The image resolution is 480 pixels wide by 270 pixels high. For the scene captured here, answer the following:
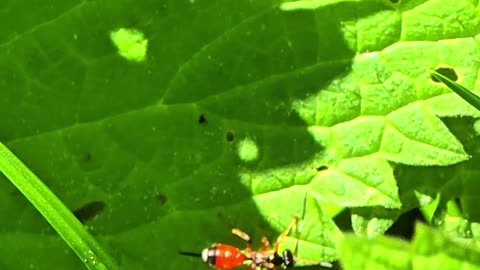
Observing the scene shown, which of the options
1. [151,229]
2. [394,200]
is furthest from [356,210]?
[151,229]

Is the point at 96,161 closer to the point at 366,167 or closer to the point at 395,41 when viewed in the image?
the point at 366,167

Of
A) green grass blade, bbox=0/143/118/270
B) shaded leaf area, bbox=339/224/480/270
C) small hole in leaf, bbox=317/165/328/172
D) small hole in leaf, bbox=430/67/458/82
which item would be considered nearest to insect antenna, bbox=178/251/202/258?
green grass blade, bbox=0/143/118/270


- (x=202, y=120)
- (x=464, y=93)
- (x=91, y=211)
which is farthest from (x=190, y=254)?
(x=464, y=93)

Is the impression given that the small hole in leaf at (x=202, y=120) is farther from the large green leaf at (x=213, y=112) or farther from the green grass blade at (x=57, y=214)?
the green grass blade at (x=57, y=214)

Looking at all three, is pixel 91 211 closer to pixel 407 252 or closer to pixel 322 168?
pixel 322 168

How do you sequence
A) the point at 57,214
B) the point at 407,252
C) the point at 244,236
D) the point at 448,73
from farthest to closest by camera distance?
the point at 244,236 → the point at 448,73 → the point at 57,214 → the point at 407,252

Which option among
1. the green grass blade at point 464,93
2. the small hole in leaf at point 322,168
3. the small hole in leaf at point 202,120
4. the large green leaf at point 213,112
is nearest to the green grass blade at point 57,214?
the large green leaf at point 213,112

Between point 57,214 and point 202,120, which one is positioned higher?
point 202,120
